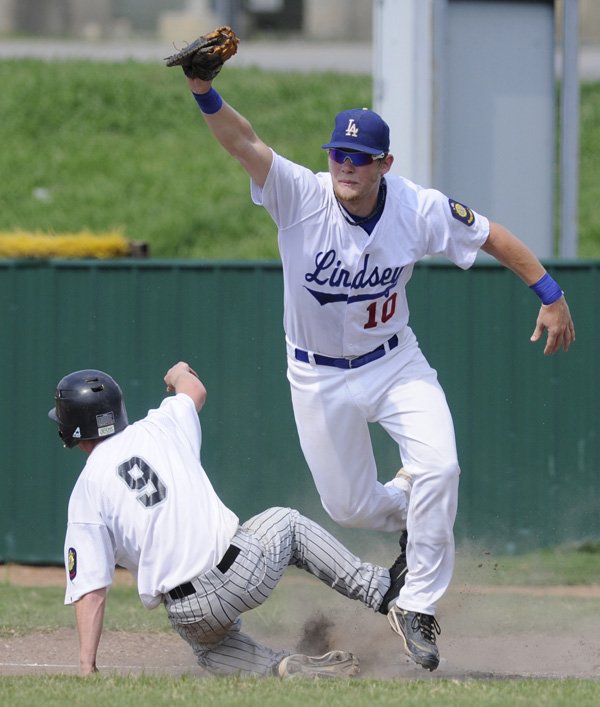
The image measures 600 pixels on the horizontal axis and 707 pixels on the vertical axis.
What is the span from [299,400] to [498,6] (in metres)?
5.64

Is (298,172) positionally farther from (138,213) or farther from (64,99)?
(64,99)

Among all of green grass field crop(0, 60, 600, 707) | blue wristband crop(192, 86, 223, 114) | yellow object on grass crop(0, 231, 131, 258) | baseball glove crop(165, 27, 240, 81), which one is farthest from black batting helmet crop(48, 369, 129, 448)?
yellow object on grass crop(0, 231, 131, 258)

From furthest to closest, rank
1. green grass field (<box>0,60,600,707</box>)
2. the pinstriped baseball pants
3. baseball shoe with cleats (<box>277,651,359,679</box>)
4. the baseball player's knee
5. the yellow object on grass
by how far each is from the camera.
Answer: the yellow object on grass < green grass field (<box>0,60,600,707</box>) < the baseball player's knee < baseball shoe with cleats (<box>277,651,359,679</box>) < the pinstriped baseball pants

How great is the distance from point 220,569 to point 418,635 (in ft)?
3.34

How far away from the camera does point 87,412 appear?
5.09 metres

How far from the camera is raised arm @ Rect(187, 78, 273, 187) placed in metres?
5.24

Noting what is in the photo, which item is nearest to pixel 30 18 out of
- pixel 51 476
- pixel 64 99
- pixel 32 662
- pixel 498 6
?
pixel 64 99

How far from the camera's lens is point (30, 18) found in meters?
24.3

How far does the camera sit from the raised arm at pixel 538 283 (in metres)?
5.81

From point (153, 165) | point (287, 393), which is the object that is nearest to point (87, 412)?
point (287, 393)

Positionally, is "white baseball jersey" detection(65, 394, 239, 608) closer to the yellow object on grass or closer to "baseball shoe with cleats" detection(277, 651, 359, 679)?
"baseball shoe with cleats" detection(277, 651, 359, 679)

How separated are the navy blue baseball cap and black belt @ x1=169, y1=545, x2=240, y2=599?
173cm

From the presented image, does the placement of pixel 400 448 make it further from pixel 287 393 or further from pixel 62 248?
pixel 62 248

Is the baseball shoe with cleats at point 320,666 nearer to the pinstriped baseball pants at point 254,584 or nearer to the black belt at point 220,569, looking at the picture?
the pinstriped baseball pants at point 254,584
